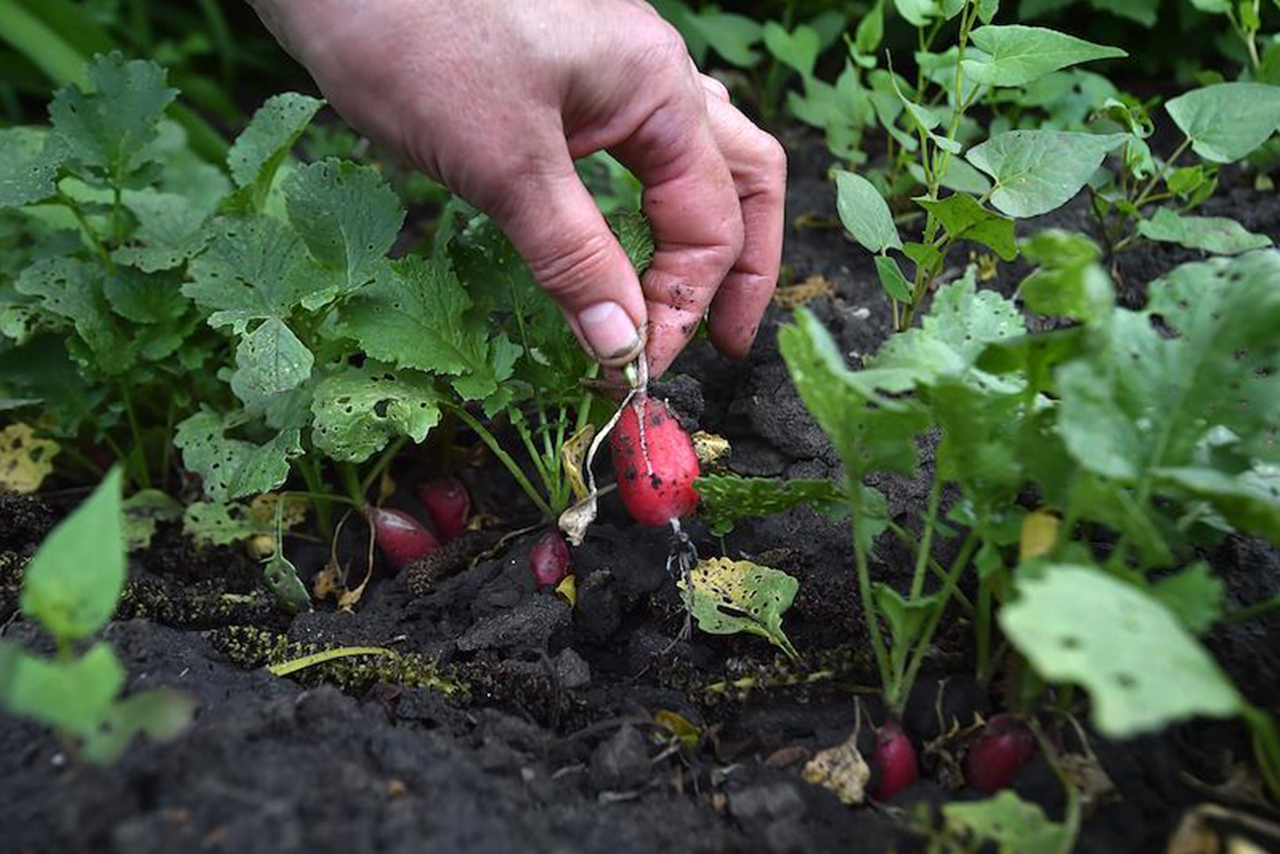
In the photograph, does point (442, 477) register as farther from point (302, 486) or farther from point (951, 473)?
point (951, 473)

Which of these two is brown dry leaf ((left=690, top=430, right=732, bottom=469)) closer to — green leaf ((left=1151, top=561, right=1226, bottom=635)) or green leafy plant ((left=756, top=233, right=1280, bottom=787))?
green leafy plant ((left=756, top=233, right=1280, bottom=787))

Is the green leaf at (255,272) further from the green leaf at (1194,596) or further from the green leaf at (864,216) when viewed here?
the green leaf at (1194,596)

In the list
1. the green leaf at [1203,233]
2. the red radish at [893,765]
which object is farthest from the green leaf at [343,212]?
the green leaf at [1203,233]

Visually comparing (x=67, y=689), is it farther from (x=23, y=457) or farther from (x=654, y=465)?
(x=23, y=457)

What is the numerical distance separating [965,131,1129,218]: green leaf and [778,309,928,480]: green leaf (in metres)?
0.68

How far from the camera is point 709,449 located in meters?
1.90

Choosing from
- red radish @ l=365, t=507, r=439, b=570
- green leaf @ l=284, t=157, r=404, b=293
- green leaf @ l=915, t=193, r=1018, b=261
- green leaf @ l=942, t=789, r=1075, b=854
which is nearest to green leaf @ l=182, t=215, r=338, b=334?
green leaf @ l=284, t=157, r=404, b=293

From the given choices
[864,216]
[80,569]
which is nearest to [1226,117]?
[864,216]

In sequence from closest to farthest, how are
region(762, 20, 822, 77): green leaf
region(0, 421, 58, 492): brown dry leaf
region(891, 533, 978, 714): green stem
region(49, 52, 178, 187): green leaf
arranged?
region(891, 533, 978, 714): green stem
region(49, 52, 178, 187): green leaf
region(0, 421, 58, 492): brown dry leaf
region(762, 20, 822, 77): green leaf

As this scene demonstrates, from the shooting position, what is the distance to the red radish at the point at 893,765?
4.63ft

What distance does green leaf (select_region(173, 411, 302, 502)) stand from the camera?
5.85 feet

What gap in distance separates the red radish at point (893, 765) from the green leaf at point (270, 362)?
0.95m

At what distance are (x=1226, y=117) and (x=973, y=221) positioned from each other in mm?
581

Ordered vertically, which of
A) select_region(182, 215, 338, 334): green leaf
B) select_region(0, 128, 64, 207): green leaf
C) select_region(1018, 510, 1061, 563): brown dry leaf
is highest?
select_region(0, 128, 64, 207): green leaf
